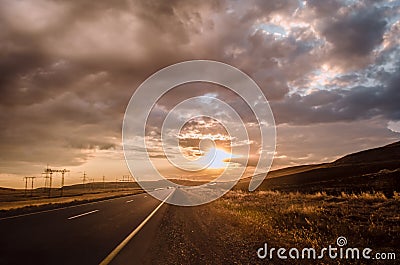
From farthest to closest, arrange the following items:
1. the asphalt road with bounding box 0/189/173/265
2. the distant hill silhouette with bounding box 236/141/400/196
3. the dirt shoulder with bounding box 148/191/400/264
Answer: the distant hill silhouette with bounding box 236/141/400/196
the dirt shoulder with bounding box 148/191/400/264
the asphalt road with bounding box 0/189/173/265

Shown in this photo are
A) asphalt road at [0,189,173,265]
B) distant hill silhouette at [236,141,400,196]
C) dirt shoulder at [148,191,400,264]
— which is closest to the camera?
asphalt road at [0,189,173,265]

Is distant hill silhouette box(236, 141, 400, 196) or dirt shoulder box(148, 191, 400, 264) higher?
distant hill silhouette box(236, 141, 400, 196)

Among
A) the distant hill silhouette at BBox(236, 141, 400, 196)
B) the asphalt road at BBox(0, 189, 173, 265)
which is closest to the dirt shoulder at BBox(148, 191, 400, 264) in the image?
the asphalt road at BBox(0, 189, 173, 265)

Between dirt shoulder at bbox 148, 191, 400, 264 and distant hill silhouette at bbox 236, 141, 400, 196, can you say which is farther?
distant hill silhouette at bbox 236, 141, 400, 196

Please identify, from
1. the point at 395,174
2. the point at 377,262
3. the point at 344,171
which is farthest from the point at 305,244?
the point at 344,171

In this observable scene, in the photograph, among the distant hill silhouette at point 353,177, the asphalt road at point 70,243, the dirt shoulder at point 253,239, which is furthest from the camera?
the distant hill silhouette at point 353,177

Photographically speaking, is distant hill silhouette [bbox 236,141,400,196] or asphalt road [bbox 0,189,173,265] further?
distant hill silhouette [bbox 236,141,400,196]

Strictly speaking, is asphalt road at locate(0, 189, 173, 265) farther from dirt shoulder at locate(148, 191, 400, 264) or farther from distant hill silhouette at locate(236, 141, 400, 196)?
distant hill silhouette at locate(236, 141, 400, 196)

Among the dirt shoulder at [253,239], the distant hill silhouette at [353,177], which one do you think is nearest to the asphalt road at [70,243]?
the dirt shoulder at [253,239]

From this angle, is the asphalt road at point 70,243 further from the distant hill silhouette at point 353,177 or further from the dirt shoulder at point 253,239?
the distant hill silhouette at point 353,177

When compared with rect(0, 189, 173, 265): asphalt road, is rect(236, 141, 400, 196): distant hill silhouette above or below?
above

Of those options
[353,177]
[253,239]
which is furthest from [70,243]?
[353,177]

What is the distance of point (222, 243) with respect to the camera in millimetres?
9828

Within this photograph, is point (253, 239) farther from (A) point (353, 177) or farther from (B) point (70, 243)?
(A) point (353, 177)
